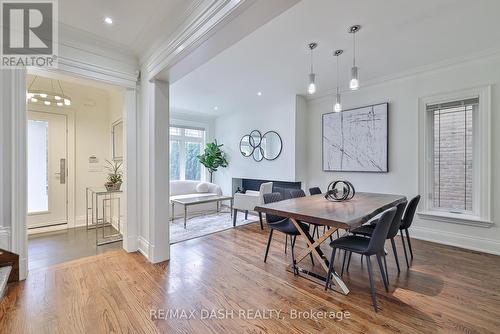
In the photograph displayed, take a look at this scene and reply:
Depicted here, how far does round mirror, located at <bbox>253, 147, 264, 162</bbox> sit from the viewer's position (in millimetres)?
5859

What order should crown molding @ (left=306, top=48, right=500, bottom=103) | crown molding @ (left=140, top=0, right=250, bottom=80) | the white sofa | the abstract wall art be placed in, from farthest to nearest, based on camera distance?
the white sofa < the abstract wall art < crown molding @ (left=306, top=48, right=500, bottom=103) < crown molding @ (left=140, top=0, right=250, bottom=80)

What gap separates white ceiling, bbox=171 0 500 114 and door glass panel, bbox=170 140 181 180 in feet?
8.03

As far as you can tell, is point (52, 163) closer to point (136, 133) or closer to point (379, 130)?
point (136, 133)

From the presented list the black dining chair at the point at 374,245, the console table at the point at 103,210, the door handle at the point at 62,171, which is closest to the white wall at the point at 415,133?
the black dining chair at the point at 374,245

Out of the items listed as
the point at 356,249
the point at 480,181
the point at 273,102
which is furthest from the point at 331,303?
the point at 273,102

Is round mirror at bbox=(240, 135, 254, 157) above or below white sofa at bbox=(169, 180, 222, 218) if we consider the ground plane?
above

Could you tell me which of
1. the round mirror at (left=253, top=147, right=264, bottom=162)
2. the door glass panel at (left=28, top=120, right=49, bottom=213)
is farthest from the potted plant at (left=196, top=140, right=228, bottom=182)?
the door glass panel at (left=28, top=120, right=49, bottom=213)

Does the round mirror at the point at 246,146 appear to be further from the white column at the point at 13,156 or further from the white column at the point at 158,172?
the white column at the point at 13,156

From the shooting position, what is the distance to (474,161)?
3.35 m

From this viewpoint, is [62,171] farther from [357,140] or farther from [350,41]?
[357,140]

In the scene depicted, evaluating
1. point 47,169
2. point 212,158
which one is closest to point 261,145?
point 212,158

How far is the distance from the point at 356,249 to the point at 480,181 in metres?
2.61

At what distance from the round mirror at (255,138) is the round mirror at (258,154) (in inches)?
5.1

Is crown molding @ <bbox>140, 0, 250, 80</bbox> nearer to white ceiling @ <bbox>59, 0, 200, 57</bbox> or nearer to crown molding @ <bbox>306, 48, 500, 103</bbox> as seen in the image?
white ceiling @ <bbox>59, 0, 200, 57</bbox>
